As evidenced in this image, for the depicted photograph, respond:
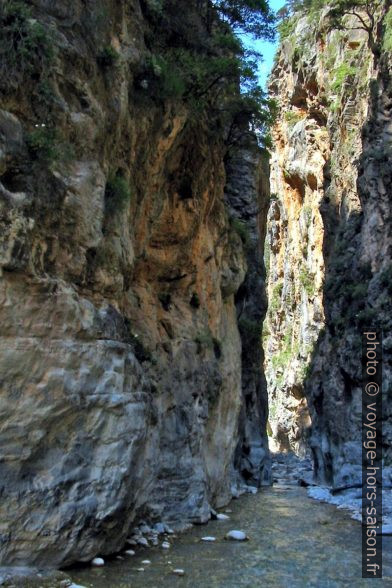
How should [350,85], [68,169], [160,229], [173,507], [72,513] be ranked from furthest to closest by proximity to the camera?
1. [350,85]
2. [160,229]
3. [173,507]
4. [68,169]
5. [72,513]

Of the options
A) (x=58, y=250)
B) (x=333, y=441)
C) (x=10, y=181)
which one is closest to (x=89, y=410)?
(x=58, y=250)

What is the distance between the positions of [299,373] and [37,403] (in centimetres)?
4172

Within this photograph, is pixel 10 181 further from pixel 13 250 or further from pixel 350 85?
pixel 350 85

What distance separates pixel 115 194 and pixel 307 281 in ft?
115

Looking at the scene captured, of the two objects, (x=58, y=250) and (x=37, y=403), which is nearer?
(x=37, y=403)

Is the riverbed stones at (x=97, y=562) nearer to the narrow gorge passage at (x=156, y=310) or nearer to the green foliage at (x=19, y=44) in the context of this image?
the narrow gorge passage at (x=156, y=310)

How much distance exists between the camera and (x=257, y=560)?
36.5ft

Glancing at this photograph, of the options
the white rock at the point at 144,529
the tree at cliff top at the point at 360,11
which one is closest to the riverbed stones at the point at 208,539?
the white rock at the point at 144,529

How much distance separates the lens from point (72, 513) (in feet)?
29.1

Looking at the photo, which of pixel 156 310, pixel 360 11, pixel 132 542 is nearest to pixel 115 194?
pixel 156 310

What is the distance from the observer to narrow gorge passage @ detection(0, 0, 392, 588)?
8.64 m

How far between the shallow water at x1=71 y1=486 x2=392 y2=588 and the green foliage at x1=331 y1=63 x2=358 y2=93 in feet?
87.2

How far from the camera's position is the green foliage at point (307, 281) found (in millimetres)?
44219

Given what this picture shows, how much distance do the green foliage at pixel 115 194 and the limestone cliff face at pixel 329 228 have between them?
16.1m
